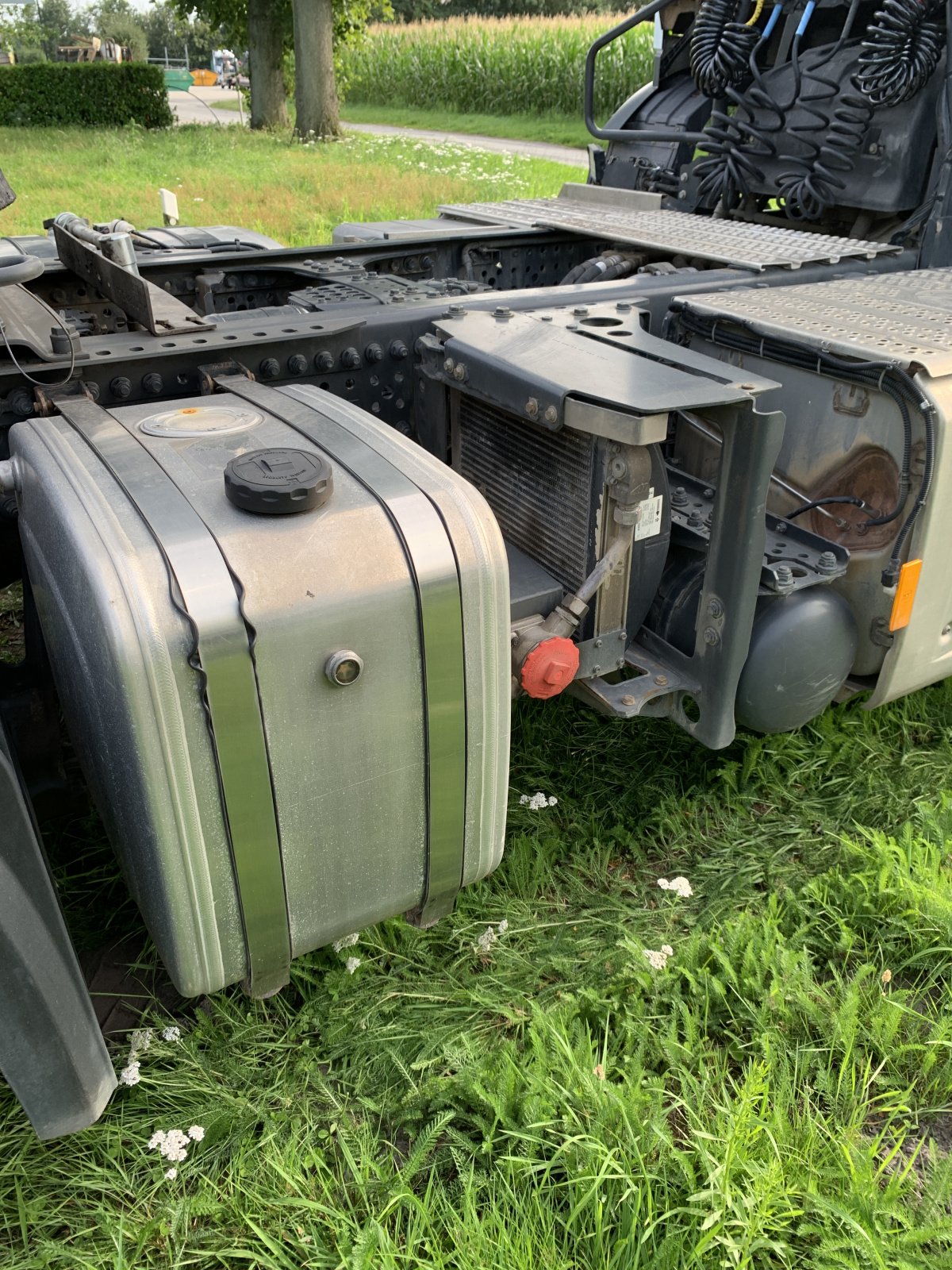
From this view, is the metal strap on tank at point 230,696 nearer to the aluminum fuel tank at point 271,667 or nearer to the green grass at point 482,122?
the aluminum fuel tank at point 271,667

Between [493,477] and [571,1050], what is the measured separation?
1239 millimetres

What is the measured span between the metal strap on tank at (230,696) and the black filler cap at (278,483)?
8cm

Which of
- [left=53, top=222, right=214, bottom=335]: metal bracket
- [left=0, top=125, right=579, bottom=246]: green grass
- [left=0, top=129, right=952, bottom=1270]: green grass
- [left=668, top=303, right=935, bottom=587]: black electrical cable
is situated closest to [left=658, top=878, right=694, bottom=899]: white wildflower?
[left=0, top=129, right=952, bottom=1270]: green grass

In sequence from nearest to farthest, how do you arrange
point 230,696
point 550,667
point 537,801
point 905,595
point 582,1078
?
point 230,696 → point 582,1078 → point 550,667 → point 905,595 → point 537,801

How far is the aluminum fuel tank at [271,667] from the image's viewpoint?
142 centimetres

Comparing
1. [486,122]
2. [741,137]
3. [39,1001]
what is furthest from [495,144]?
[39,1001]

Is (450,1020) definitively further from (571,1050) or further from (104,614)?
(104,614)

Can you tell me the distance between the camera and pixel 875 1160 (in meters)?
1.93

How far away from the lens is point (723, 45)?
3887mm

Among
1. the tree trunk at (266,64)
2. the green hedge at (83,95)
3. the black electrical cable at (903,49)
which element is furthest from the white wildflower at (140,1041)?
the green hedge at (83,95)

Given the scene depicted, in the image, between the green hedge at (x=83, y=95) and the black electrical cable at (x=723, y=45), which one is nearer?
the black electrical cable at (x=723, y=45)

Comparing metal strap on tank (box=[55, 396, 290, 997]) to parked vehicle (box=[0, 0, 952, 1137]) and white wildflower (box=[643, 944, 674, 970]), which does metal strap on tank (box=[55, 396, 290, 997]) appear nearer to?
parked vehicle (box=[0, 0, 952, 1137])

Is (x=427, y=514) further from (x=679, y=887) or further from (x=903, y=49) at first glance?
(x=903, y=49)

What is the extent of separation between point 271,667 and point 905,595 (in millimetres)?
1456
